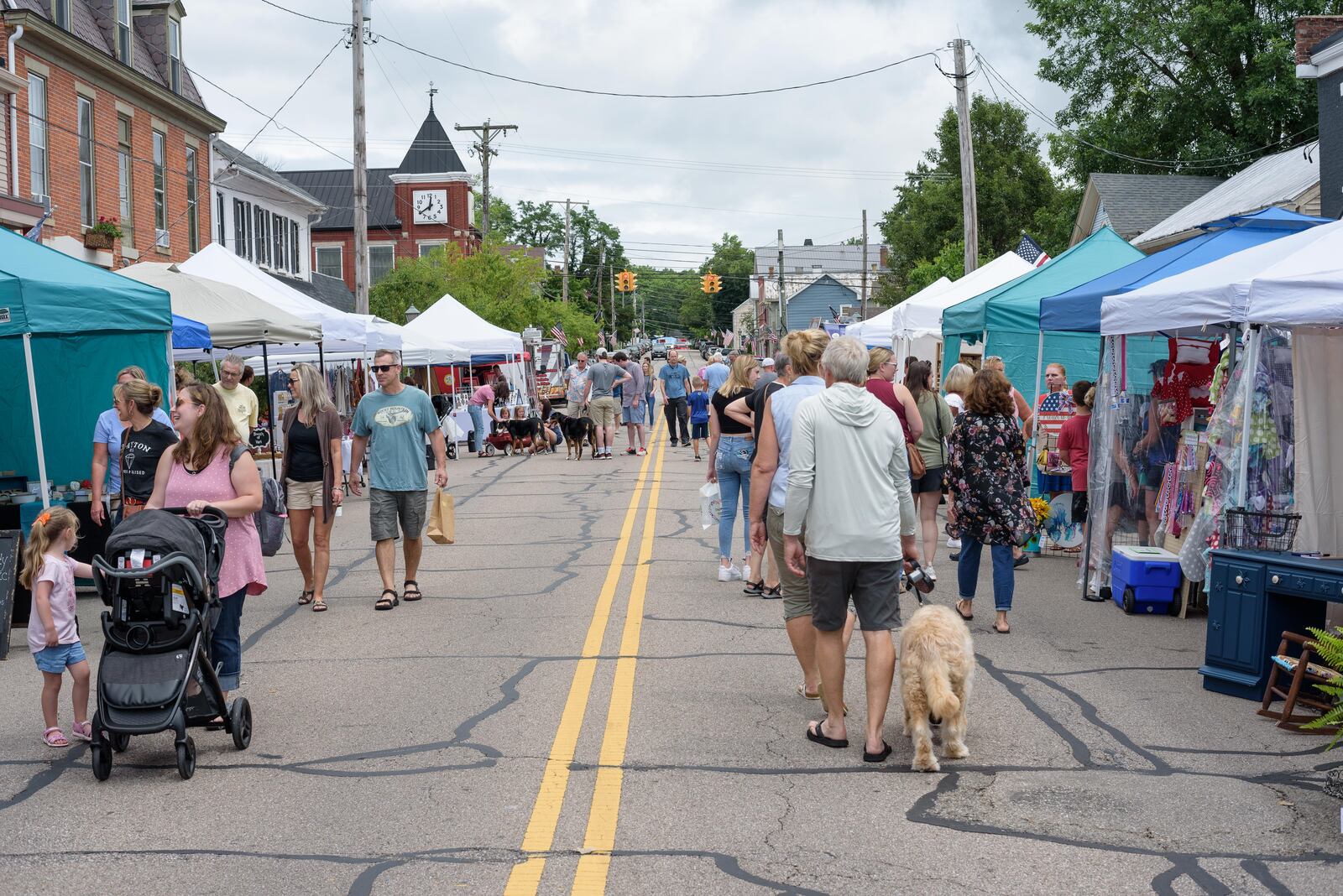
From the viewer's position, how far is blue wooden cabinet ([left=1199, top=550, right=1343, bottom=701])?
7.41m

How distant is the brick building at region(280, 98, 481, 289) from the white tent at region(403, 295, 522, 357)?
38382 mm

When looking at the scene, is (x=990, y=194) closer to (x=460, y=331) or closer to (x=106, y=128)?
(x=460, y=331)

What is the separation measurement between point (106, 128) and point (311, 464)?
19154 mm

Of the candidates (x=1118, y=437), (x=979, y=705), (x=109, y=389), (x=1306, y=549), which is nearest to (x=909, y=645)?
(x=979, y=705)

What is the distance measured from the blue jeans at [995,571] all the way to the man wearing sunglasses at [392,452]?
3.97 meters

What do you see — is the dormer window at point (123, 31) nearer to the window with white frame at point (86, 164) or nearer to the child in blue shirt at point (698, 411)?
the window with white frame at point (86, 164)

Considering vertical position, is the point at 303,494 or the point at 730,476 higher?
the point at 730,476

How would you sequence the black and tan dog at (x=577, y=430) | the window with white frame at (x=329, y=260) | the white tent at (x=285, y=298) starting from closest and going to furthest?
the white tent at (x=285, y=298) < the black and tan dog at (x=577, y=430) < the window with white frame at (x=329, y=260)

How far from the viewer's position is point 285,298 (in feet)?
→ 63.3

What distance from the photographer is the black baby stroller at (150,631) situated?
19.7 feet

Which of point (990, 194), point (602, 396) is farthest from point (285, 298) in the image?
point (990, 194)

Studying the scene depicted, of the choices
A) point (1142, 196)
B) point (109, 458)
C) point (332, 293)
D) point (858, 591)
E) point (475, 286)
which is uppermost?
point (1142, 196)

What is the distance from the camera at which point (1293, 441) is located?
898cm

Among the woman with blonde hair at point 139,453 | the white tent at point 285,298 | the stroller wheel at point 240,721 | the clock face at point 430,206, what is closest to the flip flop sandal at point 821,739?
the stroller wheel at point 240,721
